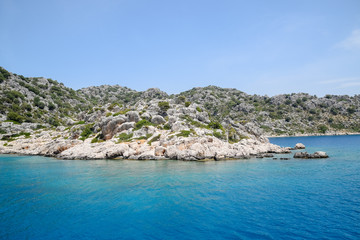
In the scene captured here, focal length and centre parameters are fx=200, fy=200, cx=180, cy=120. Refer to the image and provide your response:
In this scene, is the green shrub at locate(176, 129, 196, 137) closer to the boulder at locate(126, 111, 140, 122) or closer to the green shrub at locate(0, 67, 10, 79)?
the boulder at locate(126, 111, 140, 122)

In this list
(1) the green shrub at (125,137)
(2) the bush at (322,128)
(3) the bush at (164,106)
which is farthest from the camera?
(2) the bush at (322,128)

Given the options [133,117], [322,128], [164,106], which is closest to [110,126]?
[133,117]

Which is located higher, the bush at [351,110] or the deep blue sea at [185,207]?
the bush at [351,110]

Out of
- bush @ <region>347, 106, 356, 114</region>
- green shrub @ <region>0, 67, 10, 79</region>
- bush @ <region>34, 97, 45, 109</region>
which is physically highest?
green shrub @ <region>0, 67, 10, 79</region>

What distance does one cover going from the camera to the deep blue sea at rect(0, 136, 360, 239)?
16.2 m

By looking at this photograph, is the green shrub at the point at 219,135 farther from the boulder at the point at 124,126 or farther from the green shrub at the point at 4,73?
the green shrub at the point at 4,73

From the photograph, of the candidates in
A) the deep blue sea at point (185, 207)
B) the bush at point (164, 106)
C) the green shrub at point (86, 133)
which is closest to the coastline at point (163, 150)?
the green shrub at point (86, 133)

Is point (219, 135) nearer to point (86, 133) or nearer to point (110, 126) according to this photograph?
point (110, 126)

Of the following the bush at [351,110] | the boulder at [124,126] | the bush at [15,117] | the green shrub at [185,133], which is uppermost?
the bush at [351,110]

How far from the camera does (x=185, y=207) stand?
21.4 m

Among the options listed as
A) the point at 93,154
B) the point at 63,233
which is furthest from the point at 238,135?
the point at 63,233

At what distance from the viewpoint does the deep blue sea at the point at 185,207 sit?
16.2m

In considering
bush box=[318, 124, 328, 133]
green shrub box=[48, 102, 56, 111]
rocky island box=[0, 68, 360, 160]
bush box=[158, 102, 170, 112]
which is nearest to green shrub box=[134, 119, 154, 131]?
rocky island box=[0, 68, 360, 160]

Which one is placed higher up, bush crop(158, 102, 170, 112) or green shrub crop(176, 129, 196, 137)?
bush crop(158, 102, 170, 112)
